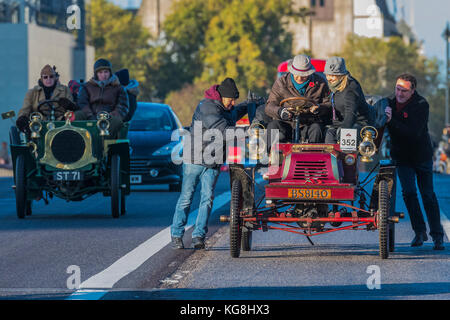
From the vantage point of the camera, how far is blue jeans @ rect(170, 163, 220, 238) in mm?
12428

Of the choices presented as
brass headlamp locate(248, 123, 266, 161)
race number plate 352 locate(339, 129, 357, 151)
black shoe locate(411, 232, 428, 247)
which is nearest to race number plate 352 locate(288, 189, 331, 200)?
race number plate 352 locate(339, 129, 357, 151)

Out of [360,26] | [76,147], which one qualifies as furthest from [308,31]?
[76,147]

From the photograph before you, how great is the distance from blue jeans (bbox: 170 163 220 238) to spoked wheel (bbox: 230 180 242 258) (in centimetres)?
91

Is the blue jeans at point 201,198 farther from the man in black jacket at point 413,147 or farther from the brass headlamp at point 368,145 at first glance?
the man in black jacket at point 413,147

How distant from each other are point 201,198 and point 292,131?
123cm

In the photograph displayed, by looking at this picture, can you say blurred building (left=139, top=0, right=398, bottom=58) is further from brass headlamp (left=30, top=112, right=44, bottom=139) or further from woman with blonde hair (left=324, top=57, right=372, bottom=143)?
woman with blonde hair (left=324, top=57, right=372, bottom=143)

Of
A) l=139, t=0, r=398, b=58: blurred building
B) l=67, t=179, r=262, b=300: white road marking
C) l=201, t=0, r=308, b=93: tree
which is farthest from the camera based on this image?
l=139, t=0, r=398, b=58: blurred building

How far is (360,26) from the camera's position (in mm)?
140000

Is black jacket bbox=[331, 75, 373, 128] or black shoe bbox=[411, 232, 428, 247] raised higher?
black jacket bbox=[331, 75, 373, 128]

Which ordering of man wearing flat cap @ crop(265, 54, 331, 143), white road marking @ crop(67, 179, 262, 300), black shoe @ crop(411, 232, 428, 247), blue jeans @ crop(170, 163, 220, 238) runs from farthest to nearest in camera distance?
black shoe @ crop(411, 232, 428, 247)
blue jeans @ crop(170, 163, 220, 238)
man wearing flat cap @ crop(265, 54, 331, 143)
white road marking @ crop(67, 179, 262, 300)

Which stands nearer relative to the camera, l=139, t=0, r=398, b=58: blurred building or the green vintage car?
the green vintage car

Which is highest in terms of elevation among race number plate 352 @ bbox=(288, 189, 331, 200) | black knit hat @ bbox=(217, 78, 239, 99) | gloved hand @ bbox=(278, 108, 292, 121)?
black knit hat @ bbox=(217, 78, 239, 99)

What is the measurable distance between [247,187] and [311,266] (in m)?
1.28
